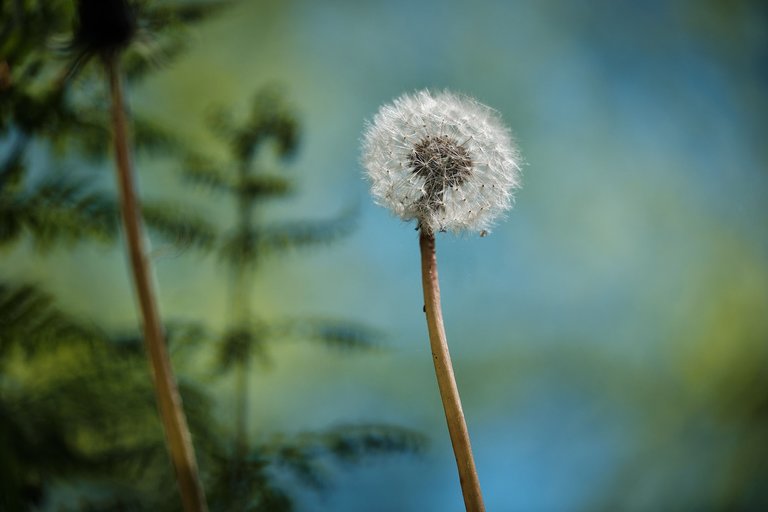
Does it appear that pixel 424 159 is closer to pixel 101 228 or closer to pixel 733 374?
pixel 101 228

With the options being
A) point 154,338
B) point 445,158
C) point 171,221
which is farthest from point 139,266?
point 171,221

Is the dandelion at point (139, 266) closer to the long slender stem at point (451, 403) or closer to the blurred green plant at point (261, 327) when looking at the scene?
the long slender stem at point (451, 403)

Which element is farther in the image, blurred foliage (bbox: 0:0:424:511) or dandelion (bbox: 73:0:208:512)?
blurred foliage (bbox: 0:0:424:511)

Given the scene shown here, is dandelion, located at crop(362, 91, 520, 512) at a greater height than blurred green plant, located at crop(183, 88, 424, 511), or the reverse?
blurred green plant, located at crop(183, 88, 424, 511)

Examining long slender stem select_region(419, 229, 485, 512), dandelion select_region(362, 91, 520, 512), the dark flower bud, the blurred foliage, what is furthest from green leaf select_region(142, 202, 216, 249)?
long slender stem select_region(419, 229, 485, 512)

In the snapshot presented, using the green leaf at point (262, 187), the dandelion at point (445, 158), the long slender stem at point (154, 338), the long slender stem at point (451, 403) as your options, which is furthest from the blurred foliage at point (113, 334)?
the long slender stem at point (451, 403)

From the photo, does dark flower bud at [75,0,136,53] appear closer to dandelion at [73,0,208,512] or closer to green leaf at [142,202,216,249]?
dandelion at [73,0,208,512]

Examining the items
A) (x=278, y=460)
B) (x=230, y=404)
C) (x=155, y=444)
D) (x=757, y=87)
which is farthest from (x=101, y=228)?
(x=757, y=87)
